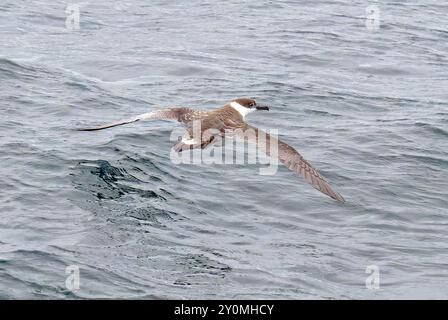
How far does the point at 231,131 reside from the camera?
14.1 m

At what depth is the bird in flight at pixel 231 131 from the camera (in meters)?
13.2

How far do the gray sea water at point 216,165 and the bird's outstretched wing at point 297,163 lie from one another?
30.2 inches

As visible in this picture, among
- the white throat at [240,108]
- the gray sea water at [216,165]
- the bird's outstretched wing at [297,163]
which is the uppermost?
the white throat at [240,108]

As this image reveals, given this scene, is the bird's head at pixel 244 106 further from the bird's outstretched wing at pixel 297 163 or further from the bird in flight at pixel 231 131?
the bird's outstretched wing at pixel 297 163

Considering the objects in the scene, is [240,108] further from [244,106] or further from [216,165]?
[216,165]

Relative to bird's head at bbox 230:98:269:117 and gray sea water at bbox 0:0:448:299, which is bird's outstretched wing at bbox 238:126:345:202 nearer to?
gray sea water at bbox 0:0:448:299

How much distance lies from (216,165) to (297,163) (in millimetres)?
2979

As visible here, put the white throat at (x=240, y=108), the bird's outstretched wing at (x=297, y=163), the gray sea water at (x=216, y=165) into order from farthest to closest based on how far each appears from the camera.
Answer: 1. the white throat at (x=240, y=108)
2. the bird's outstretched wing at (x=297, y=163)
3. the gray sea water at (x=216, y=165)

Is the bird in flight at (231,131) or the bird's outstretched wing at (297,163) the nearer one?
the bird's outstretched wing at (297,163)

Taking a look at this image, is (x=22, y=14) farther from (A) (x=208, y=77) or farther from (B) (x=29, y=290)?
(B) (x=29, y=290)

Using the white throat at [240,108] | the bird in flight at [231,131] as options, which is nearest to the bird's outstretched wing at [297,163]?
the bird in flight at [231,131]

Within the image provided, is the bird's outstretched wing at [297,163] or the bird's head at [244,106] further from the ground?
the bird's head at [244,106]

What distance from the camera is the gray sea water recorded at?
473 inches

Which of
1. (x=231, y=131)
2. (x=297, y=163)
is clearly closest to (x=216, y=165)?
(x=231, y=131)
